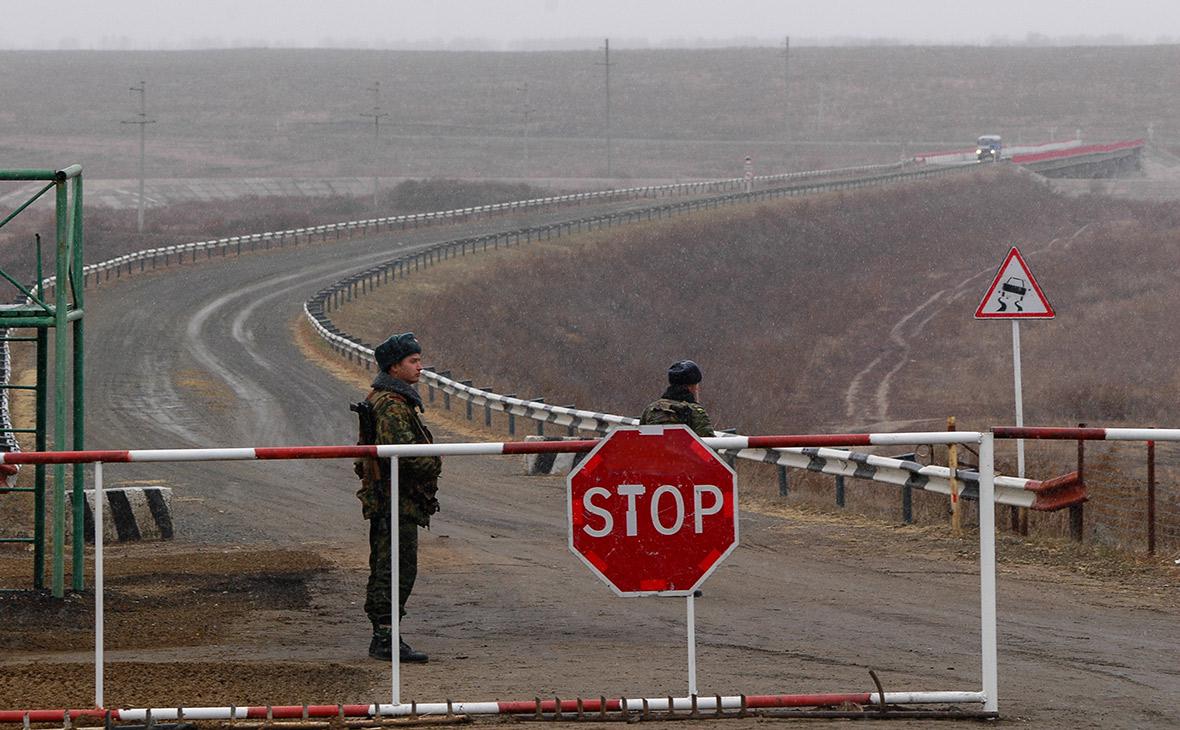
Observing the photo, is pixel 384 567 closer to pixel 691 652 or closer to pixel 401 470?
pixel 401 470

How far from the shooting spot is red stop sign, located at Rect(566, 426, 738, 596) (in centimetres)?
729

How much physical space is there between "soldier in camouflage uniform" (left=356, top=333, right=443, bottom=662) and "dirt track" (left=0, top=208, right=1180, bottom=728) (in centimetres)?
35

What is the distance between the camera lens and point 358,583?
11.5m

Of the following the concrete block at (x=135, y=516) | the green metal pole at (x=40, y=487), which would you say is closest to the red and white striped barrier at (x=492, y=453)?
the green metal pole at (x=40, y=487)

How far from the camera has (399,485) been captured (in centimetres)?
851

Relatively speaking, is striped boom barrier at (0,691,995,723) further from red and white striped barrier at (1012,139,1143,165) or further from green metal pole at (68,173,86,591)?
red and white striped barrier at (1012,139,1143,165)

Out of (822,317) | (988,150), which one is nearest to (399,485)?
(822,317)

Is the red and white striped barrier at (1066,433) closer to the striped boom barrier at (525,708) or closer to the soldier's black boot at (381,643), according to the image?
the striped boom barrier at (525,708)

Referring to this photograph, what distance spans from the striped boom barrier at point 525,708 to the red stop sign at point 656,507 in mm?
574

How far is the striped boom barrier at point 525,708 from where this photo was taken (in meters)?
7.21

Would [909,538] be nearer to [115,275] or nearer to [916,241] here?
[115,275]

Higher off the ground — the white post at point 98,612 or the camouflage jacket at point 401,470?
the camouflage jacket at point 401,470

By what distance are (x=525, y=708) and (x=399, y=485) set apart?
5.56 feet

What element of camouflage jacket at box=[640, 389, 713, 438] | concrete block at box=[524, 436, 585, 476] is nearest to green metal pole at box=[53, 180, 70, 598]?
camouflage jacket at box=[640, 389, 713, 438]
